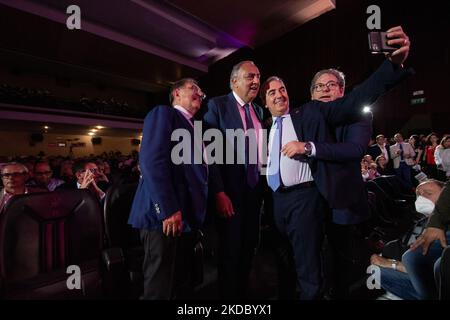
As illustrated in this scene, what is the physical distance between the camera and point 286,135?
55.6 inches

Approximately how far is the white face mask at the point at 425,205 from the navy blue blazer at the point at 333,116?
871mm

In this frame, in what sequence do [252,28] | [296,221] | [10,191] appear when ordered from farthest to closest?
[252,28] < [10,191] < [296,221]

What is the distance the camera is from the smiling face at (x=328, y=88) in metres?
1.60

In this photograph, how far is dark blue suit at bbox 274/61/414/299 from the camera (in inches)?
50.0

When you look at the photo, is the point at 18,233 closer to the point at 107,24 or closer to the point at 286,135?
the point at 286,135

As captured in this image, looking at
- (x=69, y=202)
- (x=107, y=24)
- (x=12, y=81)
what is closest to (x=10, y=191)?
(x=69, y=202)

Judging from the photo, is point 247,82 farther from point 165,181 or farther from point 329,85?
point 165,181

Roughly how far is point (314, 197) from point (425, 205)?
1079 millimetres

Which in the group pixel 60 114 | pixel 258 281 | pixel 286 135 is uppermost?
pixel 60 114

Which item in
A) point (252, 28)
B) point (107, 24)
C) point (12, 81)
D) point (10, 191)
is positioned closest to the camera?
point (10, 191)

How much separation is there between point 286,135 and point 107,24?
10.8 metres

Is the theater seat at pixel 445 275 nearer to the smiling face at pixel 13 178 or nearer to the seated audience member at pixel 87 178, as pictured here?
the seated audience member at pixel 87 178

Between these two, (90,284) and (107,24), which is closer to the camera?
(90,284)

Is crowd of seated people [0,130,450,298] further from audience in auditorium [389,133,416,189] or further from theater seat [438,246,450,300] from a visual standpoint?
theater seat [438,246,450,300]
